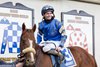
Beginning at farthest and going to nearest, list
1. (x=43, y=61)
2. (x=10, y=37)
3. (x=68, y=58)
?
(x=10, y=37)
(x=68, y=58)
(x=43, y=61)

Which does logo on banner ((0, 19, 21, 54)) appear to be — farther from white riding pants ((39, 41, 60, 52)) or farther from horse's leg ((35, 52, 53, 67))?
horse's leg ((35, 52, 53, 67))

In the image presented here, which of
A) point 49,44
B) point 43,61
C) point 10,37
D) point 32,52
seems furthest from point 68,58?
point 10,37

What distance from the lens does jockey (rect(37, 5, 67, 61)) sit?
5664 mm

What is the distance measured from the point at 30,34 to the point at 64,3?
12.7 ft

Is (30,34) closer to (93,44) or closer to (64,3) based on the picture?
(64,3)

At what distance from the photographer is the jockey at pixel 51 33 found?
5664mm

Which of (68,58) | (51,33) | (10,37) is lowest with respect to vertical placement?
(68,58)

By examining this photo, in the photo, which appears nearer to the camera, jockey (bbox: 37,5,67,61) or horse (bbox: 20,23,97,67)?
horse (bbox: 20,23,97,67)

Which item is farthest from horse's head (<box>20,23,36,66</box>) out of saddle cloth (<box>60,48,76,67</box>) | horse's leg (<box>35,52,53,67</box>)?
saddle cloth (<box>60,48,76,67</box>)

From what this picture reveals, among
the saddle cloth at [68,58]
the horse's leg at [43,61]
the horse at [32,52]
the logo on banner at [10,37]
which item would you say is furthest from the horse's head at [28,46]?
the logo on banner at [10,37]

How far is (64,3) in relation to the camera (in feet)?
29.2

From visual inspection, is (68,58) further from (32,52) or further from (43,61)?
(32,52)

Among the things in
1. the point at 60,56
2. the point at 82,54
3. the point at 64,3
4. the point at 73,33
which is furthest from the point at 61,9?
the point at 60,56

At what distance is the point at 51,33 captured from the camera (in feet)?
19.0
